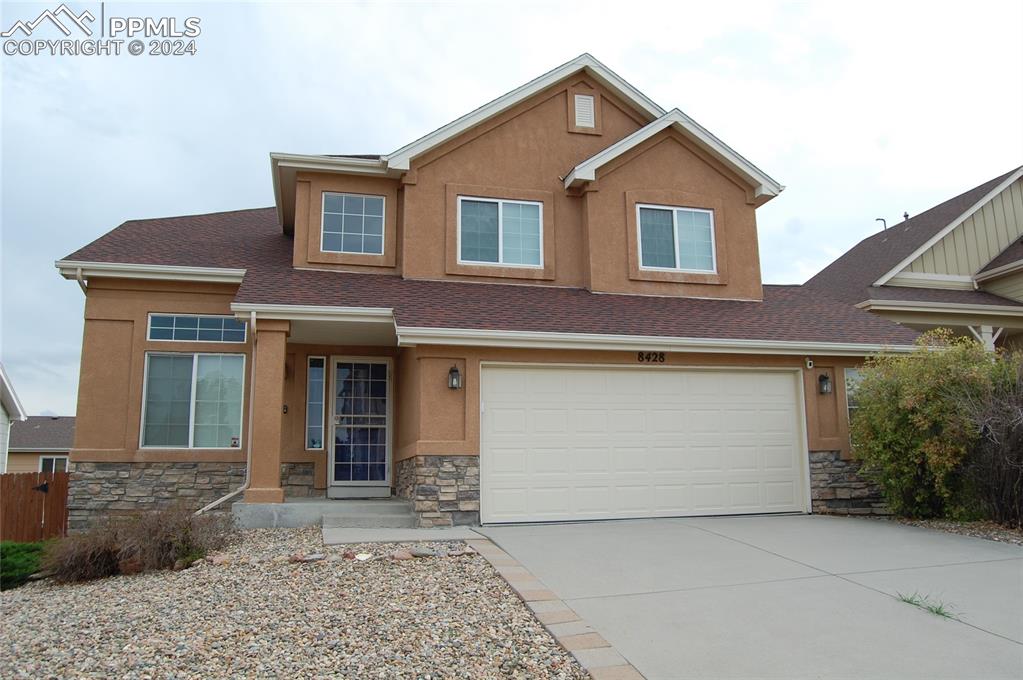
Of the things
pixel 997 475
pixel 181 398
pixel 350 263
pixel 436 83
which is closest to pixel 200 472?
pixel 181 398

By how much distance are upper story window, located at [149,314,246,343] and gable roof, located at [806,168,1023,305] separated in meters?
12.4

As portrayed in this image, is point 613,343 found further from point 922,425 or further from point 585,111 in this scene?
point 585,111

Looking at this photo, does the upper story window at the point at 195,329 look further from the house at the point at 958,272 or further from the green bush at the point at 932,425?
the house at the point at 958,272

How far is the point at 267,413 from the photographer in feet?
32.6

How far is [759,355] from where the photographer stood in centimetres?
1100

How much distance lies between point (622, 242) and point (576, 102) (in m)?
2.88

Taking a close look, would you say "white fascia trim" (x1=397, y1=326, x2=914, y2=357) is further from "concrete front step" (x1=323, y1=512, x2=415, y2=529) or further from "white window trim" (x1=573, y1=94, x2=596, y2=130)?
"white window trim" (x1=573, y1=94, x2=596, y2=130)

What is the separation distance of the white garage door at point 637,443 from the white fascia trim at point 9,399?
609 inches

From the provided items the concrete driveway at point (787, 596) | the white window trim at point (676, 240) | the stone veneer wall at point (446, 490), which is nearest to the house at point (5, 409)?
the stone veneer wall at point (446, 490)

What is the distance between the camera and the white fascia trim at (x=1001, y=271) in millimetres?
15375

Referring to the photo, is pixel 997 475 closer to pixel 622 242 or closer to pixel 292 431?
pixel 622 242

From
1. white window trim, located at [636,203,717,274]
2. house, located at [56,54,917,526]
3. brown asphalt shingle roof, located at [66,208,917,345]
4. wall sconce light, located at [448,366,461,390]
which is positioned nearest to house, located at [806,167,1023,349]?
brown asphalt shingle roof, located at [66,208,917,345]

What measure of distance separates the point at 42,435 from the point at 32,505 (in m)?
19.5

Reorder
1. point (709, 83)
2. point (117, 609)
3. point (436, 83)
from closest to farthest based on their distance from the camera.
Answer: point (117, 609) → point (709, 83) → point (436, 83)
